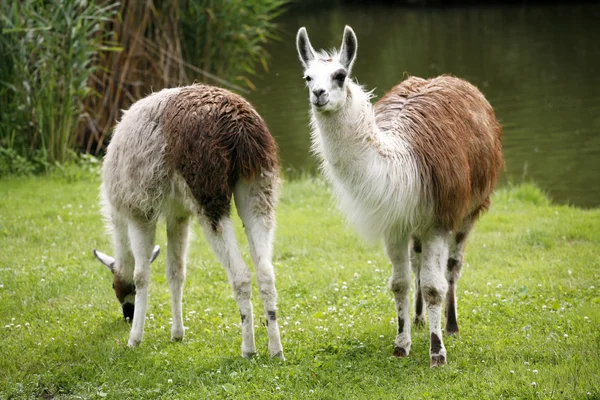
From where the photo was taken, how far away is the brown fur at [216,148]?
17.1 feet

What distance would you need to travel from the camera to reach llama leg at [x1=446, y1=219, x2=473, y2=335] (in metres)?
5.89

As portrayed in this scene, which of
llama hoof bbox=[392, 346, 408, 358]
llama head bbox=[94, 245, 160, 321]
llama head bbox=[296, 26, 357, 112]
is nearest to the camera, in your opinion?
llama head bbox=[296, 26, 357, 112]

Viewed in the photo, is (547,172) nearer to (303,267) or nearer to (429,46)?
(303,267)

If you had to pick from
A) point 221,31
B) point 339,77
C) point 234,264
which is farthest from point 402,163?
point 221,31

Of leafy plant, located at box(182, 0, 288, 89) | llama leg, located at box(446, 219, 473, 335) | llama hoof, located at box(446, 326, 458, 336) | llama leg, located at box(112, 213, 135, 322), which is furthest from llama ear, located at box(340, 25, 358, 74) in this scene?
leafy plant, located at box(182, 0, 288, 89)

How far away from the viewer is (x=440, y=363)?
5.19 metres

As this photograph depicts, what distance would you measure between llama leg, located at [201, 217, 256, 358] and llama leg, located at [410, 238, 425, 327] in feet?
4.99

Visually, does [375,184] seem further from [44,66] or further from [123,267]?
[44,66]

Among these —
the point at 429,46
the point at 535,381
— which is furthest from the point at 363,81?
the point at 535,381

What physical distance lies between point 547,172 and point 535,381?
8642 millimetres

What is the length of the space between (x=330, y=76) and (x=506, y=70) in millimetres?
17188

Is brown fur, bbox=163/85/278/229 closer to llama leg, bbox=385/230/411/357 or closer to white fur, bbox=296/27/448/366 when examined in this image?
white fur, bbox=296/27/448/366

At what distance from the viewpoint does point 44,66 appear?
35.8ft

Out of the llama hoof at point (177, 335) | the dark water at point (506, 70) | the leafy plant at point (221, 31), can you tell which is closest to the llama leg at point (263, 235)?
the llama hoof at point (177, 335)
